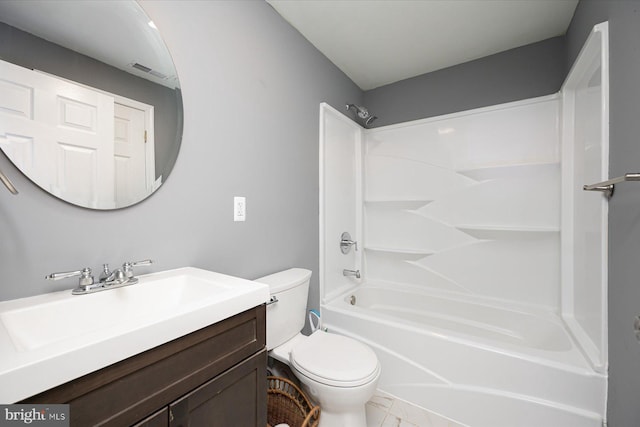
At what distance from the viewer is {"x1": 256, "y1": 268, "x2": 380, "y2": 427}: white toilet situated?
48.4 inches

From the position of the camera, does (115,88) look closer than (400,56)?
Yes

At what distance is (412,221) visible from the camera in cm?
250

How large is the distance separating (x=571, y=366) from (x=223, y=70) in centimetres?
232

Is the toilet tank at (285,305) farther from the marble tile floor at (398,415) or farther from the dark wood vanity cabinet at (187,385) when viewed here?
the marble tile floor at (398,415)

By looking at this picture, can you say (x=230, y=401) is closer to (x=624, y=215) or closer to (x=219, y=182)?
(x=219, y=182)

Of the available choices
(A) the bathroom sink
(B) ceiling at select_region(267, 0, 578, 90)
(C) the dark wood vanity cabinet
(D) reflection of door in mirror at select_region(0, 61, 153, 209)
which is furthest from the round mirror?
(B) ceiling at select_region(267, 0, 578, 90)

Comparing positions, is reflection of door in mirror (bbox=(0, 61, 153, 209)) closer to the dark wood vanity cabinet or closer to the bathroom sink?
the bathroom sink

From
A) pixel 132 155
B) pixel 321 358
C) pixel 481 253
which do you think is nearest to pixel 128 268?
pixel 132 155

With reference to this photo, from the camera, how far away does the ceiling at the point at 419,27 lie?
1607 millimetres

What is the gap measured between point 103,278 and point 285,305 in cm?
84

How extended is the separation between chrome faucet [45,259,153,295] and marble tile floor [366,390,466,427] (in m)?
1.56

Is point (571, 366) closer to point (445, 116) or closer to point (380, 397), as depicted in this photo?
point (380, 397)

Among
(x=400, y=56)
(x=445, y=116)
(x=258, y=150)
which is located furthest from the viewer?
(x=445, y=116)

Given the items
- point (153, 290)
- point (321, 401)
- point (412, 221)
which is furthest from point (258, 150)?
point (412, 221)
